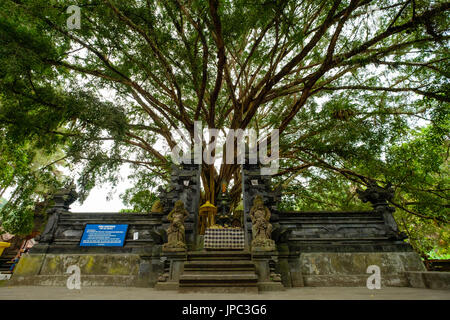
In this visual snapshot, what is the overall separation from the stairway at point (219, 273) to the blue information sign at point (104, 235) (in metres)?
2.36

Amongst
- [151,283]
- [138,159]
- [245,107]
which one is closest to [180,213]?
[151,283]

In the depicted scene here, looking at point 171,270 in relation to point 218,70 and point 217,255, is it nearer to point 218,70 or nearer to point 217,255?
point 217,255

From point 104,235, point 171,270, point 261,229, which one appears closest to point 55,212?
point 104,235

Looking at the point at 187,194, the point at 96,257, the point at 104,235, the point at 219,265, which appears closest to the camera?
the point at 219,265

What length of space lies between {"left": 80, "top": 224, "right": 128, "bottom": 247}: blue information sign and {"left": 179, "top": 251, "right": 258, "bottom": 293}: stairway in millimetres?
2360

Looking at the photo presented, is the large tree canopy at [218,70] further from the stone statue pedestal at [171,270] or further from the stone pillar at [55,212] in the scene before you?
the stone statue pedestal at [171,270]

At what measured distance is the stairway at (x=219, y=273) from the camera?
4238mm

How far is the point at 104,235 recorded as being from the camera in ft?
20.6

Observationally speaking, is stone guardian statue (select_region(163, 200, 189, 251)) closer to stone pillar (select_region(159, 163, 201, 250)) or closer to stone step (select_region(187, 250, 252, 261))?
stone step (select_region(187, 250, 252, 261))

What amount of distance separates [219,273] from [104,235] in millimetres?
3850

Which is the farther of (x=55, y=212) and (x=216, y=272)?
(x=55, y=212)

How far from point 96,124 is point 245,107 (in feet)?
17.0

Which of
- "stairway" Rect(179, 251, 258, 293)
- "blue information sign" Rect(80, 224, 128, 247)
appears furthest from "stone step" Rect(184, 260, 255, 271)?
"blue information sign" Rect(80, 224, 128, 247)
